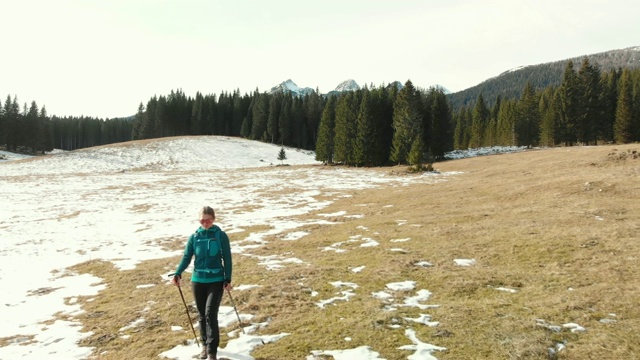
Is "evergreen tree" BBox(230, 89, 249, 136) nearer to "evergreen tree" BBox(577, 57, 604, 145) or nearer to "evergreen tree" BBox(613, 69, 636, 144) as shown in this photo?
"evergreen tree" BBox(577, 57, 604, 145)

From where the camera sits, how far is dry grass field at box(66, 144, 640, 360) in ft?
21.9

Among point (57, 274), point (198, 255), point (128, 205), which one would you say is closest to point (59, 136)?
point (128, 205)

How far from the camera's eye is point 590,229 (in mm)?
12891

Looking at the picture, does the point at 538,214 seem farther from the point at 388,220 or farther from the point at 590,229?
the point at 388,220

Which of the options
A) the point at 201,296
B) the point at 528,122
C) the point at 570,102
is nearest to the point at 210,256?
the point at 201,296

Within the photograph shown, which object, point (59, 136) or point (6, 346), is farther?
point (59, 136)

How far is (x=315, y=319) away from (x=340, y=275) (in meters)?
2.99

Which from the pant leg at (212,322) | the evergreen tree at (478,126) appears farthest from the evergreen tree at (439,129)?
the pant leg at (212,322)

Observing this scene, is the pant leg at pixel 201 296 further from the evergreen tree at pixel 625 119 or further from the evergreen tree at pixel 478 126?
the evergreen tree at pixel 478 126

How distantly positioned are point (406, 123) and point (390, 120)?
32.2 feet

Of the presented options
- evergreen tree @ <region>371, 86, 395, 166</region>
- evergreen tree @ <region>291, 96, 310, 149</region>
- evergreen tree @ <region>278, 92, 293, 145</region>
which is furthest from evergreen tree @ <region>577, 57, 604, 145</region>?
→ evergreen tree @ <region>278, 92, 293, 145</region>

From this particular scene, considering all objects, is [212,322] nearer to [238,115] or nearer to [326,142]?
[326,142]

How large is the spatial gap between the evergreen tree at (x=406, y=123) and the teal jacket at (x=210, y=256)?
54317mm

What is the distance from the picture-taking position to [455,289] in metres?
9.12
